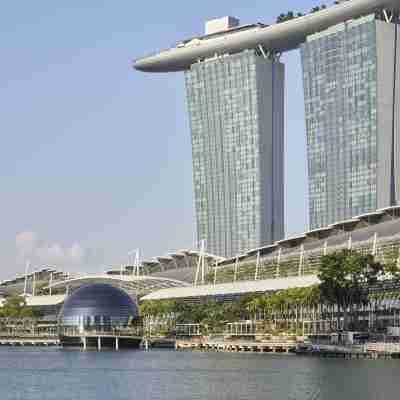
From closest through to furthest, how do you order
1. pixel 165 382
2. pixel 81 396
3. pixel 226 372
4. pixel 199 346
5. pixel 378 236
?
pixel 81 396
pixel 165 382
pixel 226 372
pixel 199 346
pixel 378 236

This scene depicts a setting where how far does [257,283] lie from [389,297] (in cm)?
4450

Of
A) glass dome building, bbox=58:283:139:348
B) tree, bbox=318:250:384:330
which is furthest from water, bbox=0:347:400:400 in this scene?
glass dome building, bbox=58:283:139:348

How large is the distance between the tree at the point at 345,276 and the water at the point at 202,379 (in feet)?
48.4

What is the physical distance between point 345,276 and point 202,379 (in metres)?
50.2

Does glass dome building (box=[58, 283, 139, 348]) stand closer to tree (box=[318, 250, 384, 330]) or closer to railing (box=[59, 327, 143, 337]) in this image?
railing (box=[59, 327, 143, 337])

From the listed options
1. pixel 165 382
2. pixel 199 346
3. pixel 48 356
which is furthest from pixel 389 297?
pixel 165 382

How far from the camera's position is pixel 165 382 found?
331ft

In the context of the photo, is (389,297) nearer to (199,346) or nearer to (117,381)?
(199,346)

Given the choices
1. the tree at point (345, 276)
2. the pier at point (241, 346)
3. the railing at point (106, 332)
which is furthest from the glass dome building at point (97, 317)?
the tree at point (345, 276)

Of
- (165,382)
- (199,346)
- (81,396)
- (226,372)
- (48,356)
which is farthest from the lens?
(199,346)

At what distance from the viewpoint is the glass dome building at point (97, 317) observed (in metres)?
182

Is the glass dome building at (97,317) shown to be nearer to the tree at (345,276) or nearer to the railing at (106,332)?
the railing at (106,332)

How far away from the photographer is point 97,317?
18288 centimetres

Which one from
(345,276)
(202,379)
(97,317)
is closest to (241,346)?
(345,276)
